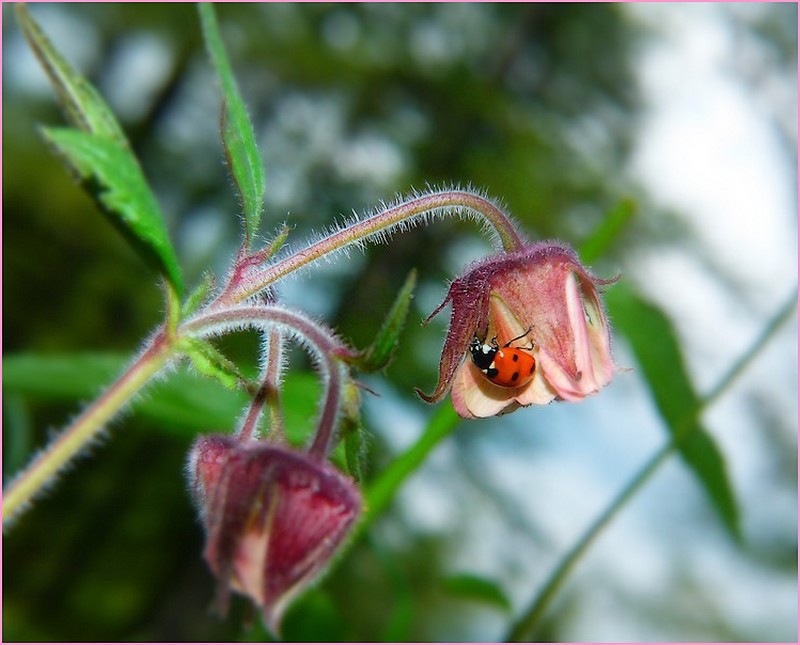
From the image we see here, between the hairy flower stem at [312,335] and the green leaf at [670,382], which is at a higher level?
the green leaf at [670,382]

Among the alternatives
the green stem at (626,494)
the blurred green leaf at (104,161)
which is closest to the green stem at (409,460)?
the green stem at (626,494)

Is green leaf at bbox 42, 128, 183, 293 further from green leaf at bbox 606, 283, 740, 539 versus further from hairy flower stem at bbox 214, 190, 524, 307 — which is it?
green leaf at bbox 606, 283, 740, 539

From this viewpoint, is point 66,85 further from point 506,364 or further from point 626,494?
point 626,494

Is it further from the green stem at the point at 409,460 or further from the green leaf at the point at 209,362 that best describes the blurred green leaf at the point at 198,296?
the green stem at the point at 409,460

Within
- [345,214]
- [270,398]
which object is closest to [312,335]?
[270,398]

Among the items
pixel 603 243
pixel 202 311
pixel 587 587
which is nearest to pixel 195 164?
pixel 587 587
